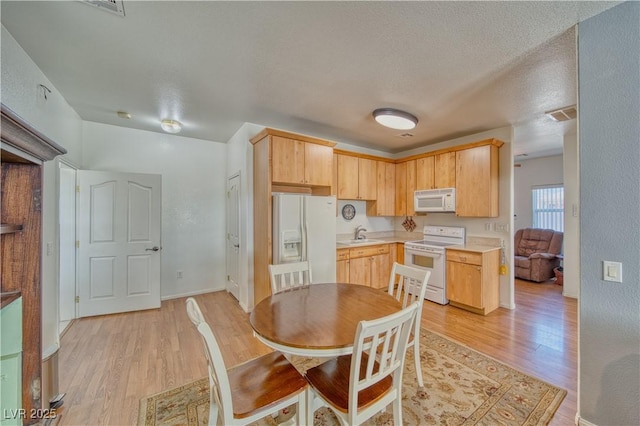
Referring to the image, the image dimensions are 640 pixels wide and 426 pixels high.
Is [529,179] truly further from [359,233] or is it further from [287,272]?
[287,272]

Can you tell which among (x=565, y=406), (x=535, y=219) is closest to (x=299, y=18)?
(x=565, y=406)

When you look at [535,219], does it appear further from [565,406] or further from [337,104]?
[337,104]

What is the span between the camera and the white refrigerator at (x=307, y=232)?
3182 mm

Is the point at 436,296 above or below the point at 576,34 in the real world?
below

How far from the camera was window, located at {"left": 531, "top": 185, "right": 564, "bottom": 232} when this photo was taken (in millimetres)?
5988

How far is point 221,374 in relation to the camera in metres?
1.18

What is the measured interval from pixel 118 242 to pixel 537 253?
753 cm

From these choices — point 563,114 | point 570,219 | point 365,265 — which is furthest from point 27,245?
point 570,219

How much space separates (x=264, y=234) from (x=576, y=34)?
3.25 metres

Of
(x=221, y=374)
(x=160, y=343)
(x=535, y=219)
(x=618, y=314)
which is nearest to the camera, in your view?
(x=221, y=374)

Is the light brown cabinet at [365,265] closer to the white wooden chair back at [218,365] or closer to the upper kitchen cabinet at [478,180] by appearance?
the upper kitchen cabinet at [478,180]

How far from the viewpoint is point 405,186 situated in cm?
486

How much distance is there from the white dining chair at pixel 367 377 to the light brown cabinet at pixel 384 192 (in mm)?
3434

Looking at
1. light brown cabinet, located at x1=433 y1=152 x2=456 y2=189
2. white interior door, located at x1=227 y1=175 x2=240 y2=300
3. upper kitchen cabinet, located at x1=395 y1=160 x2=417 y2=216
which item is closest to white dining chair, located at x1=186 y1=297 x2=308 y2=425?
white interior door, located at x1=227 y1=175 x2=240 y2=300
